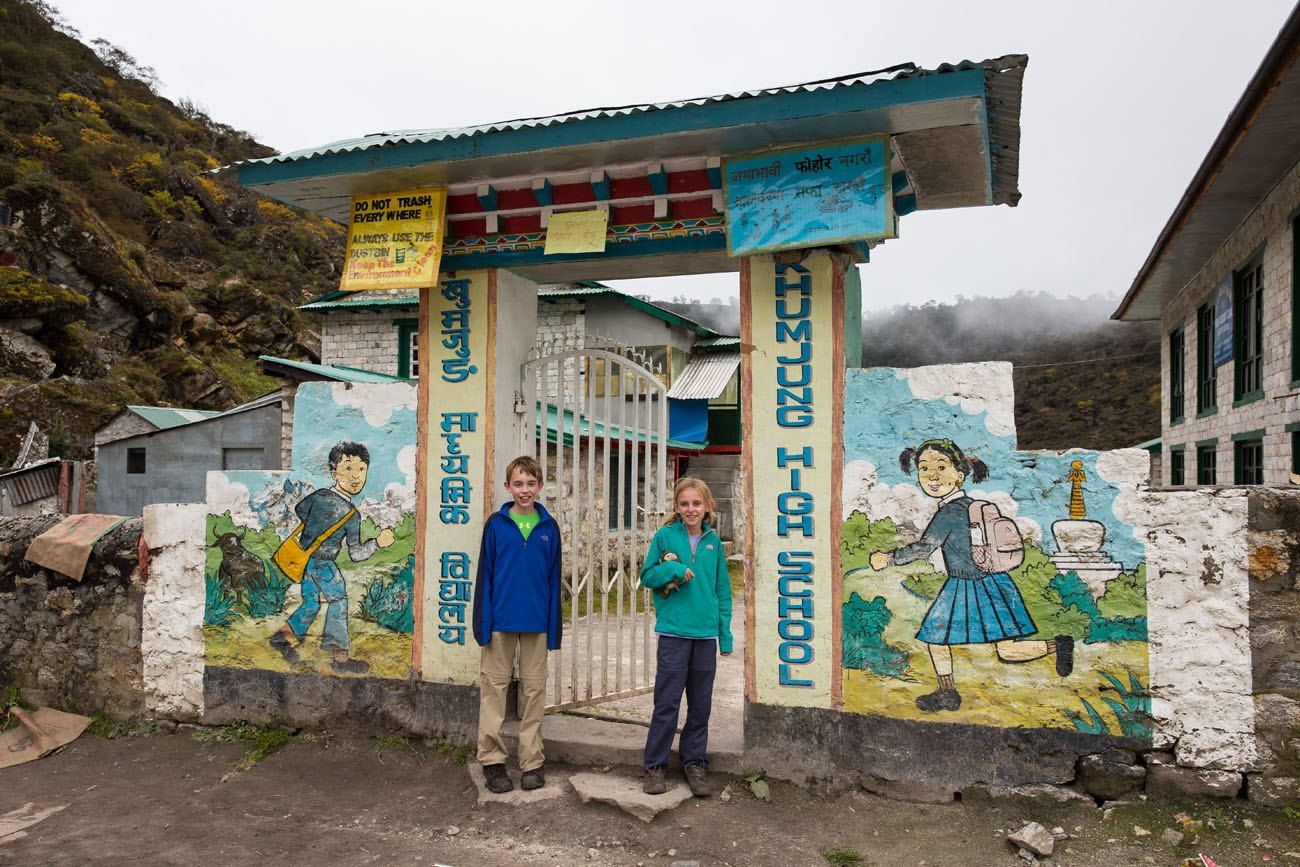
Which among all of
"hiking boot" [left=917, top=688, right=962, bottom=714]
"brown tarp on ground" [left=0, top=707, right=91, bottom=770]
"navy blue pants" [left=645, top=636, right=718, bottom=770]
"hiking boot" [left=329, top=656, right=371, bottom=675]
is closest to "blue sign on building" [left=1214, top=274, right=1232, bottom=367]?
"hiking boot" [left=917, top=688, right=962, bottom=714]

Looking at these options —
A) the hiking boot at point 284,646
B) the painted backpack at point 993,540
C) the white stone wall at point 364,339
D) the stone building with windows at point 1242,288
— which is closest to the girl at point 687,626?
the painted backpack at point 993,540

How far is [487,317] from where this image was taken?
547cm

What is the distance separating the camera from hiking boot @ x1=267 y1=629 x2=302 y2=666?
5.69 meters

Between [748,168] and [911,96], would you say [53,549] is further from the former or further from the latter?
[911,96]

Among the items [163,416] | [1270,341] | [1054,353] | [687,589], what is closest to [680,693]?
[687,589]

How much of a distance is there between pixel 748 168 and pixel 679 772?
10.8ft

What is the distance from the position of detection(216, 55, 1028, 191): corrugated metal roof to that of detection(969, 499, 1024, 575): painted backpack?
78.6 inches

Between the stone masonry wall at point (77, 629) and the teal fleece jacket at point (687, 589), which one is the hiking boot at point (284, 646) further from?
the teal fleece jacket at point (687, 589)

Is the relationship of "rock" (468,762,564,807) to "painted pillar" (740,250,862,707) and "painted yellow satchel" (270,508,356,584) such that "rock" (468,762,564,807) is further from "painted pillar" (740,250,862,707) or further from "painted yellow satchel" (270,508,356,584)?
"painted yellow satchel" (270,508,356,584)

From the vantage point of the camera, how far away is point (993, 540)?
434 cm

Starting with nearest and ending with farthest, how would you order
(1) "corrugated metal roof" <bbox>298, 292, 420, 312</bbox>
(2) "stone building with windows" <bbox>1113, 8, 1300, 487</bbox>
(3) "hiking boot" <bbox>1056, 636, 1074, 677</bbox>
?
(3) "hiking boot" <bbox>1056, 636, 1074, 677</bbox> → (2) "stone building with windows" <bbox>1113, 8, 1300, 487</bbox> → (1) "corrugated metal roof" <bbox>298, 292, 420, 312</bbox>

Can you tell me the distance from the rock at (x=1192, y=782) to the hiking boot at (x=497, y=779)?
3166 mm

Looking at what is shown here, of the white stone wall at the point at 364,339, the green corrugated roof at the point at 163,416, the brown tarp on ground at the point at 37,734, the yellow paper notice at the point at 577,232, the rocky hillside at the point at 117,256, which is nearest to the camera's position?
the yellow paper notice at the point at 577,232

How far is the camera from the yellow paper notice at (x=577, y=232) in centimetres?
520
